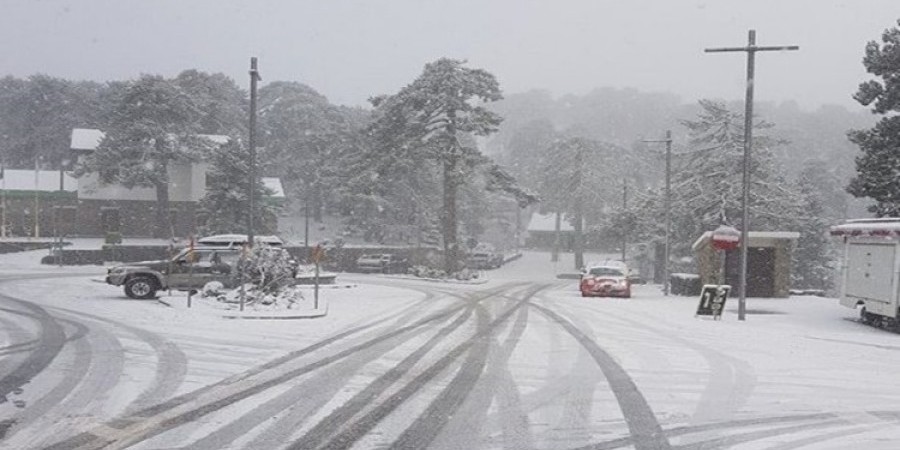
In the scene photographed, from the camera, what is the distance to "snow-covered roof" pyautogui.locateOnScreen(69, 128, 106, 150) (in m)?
55.9

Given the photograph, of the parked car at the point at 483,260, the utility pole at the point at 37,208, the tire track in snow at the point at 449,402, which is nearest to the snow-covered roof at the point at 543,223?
the parked car at the point at 483,260

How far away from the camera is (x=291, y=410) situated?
8.57 meters

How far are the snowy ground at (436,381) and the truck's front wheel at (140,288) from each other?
227cm

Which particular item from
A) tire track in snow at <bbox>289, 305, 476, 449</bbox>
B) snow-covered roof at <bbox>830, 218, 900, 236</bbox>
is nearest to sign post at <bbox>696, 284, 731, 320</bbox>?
snow-covered roof at <bbox>830, 218, 900, 236</bbox>

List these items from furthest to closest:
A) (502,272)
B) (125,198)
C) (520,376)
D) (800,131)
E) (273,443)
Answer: (800,131)
(502,272)
(125,198)
(520,376)
(273,443)

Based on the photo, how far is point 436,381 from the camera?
10500 millimetres

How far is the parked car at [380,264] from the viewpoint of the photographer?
4816cm

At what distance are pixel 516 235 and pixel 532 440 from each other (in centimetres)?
8163

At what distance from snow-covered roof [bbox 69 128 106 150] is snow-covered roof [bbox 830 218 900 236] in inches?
1941

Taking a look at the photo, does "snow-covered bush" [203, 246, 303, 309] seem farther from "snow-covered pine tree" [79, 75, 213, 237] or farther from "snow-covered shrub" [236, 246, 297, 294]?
"snow-covered pine tree" [79, 75, 213, 237]

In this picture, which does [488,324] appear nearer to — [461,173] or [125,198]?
[461,173]

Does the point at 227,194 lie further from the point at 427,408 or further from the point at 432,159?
the point at 427,408

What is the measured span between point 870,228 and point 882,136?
630 cm

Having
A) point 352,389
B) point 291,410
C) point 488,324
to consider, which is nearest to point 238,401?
point 291,410
